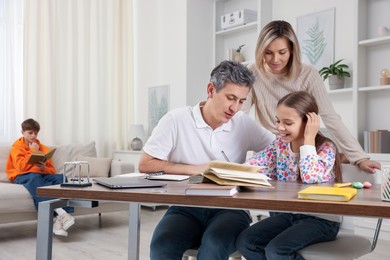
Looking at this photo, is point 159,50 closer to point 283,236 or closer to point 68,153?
point 68,153

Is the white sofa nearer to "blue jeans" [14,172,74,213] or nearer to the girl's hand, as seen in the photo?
"blue jeans" [14,172,74,213]

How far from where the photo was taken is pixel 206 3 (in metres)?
5.44

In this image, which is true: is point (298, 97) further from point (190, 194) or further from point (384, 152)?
point (384, 152)

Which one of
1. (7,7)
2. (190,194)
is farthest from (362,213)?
(7,7)

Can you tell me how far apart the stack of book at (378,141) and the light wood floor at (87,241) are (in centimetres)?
74

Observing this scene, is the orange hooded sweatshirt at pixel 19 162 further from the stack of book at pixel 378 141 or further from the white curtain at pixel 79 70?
the stack of book at pixel 378 141

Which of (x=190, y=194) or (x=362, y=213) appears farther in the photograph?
(x=190, y=194)

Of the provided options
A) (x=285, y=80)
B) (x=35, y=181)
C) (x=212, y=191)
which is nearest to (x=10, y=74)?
(x=35, y=181)

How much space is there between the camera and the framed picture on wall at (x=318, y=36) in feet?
14.2

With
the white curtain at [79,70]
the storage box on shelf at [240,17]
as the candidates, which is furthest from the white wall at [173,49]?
Answer: the storage box on shelf at [240,17]

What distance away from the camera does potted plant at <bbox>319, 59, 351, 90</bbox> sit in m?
4.07

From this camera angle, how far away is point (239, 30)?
202 inches

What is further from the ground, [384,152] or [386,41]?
[386,41]

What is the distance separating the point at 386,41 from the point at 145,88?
307cm
